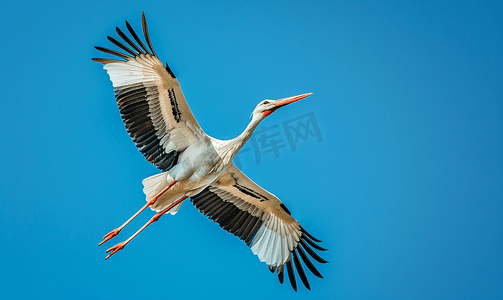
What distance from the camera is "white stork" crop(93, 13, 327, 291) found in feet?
21.4

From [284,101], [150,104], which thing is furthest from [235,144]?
[150,104]

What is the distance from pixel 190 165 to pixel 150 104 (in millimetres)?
1013

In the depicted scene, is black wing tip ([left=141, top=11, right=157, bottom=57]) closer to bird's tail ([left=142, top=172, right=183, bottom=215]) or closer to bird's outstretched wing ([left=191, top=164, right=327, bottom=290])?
bird's tail ([left=142, top=172, right=183, bottom=215])

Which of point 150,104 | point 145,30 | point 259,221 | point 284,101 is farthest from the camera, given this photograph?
point 259,221

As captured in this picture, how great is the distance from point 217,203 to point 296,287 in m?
1.82

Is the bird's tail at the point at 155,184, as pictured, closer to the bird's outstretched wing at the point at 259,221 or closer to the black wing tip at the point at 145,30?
the bird's outstretched wing at the point at 259,221

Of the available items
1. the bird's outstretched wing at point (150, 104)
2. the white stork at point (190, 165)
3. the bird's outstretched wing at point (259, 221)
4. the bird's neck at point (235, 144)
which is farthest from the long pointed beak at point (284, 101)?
the bird's outstretched wing at point (259, 221)

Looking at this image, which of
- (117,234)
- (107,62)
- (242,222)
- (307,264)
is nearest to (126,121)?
(107,62)

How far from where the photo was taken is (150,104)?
6688 mm

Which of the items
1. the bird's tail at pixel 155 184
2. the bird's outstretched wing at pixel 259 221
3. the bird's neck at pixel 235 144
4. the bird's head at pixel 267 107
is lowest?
the bird's outstretched wing at pixel 259 221

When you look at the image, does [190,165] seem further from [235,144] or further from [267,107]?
[267,107]

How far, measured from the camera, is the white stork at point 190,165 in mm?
6520

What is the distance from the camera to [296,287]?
24.7 ft

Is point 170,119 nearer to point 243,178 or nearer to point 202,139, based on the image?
point 202,139
